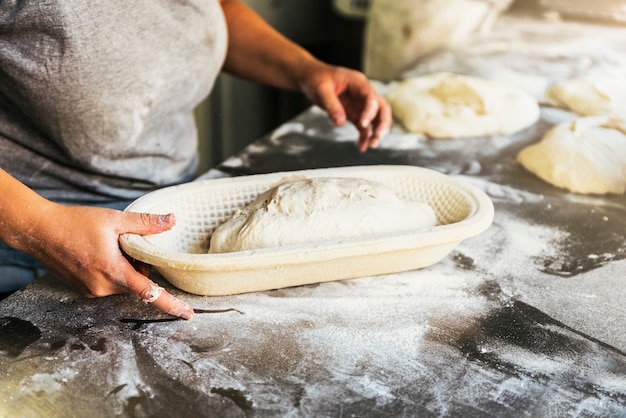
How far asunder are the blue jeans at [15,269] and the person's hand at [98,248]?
0.35 meters

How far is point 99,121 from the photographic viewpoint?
133 cm

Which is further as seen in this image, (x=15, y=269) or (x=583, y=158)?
(x=583, y=158)

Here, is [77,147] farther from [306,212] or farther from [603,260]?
[603,260]

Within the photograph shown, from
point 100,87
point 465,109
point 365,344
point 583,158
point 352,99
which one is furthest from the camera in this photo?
point 465,109

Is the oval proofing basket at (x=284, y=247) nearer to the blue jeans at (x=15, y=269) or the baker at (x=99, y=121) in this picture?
the baker at (x=99, y=121)

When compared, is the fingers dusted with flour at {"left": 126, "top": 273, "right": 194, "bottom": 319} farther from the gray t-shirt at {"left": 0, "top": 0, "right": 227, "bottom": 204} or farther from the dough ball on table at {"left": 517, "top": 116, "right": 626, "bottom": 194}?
the dough ball on table at {"left": 517, "top": 116, "right": 626, "bottom": 194}

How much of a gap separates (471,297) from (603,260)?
1.12 feet

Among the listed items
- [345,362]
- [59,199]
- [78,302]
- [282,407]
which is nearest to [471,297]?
[345,362]

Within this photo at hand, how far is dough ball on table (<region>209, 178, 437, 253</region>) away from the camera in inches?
43.3

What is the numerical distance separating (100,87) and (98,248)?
1.44 ft

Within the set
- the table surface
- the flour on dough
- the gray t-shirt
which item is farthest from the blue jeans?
the flour on dough

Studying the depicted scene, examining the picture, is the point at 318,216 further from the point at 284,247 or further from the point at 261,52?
the point at 261,52

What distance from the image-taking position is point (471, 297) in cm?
111

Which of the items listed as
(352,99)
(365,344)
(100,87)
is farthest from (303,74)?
(365,344)
